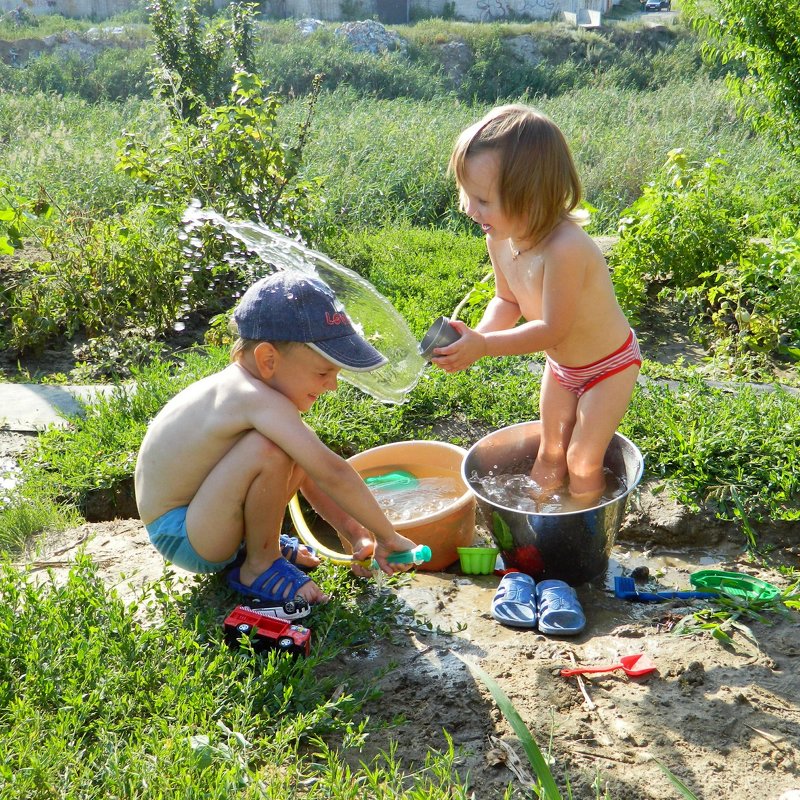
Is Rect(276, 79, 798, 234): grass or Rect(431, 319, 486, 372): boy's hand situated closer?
Rect(431, 319, 486, 372): boy's hand

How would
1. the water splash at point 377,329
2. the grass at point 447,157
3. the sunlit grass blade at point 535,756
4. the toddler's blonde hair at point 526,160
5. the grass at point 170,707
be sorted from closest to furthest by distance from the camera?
the sunlit grass blade at point 535,756
the grass at point 170,707
the toddler's blonde hair at point 526,160
the water splash at point 377,329
the grass at point 447,157

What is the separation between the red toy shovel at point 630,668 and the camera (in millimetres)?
2223

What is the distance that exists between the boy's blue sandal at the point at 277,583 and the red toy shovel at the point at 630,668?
81 centimetres

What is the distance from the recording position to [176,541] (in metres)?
2.48

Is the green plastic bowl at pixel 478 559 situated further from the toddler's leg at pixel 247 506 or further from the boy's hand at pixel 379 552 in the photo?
the toddler's leg at pixel 247 506

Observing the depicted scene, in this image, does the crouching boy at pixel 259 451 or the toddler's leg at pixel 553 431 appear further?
the toddler's leg at pixel 553 431

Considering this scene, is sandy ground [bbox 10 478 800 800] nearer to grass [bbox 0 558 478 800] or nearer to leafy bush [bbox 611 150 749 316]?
grass [bbox 0 558 478 800]

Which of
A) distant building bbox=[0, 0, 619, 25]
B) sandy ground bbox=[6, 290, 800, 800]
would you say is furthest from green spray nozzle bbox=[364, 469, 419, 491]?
distant building bbox=[0, 0, 619, 25]

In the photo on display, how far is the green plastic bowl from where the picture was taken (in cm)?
296

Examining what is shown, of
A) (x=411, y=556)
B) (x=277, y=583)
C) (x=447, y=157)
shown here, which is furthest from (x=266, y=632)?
(x=447, y=157)

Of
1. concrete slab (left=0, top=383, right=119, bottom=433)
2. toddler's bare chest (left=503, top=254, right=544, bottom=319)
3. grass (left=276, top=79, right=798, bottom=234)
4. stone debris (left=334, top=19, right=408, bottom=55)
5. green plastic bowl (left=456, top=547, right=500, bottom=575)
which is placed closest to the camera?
toddler's bare chest (left=503, top=254, right=544, bottom=319)

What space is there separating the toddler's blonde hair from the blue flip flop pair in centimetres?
116

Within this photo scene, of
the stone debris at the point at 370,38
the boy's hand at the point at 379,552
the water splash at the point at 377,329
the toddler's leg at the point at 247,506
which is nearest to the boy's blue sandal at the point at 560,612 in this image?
the boy's hand at the point at 379,552

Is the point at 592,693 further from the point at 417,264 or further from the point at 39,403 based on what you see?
the point at 417,264
